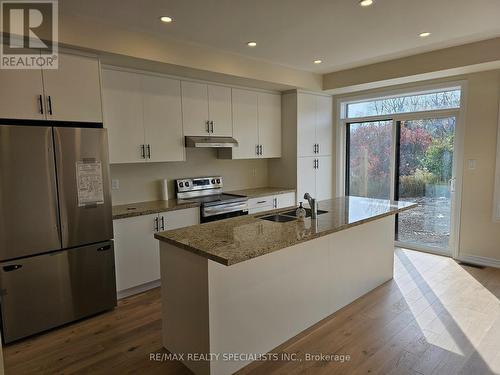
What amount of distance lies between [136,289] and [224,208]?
4.41ft

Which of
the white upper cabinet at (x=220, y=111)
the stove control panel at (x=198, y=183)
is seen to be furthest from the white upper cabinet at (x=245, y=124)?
the stove control panel at (x=198, y=183)

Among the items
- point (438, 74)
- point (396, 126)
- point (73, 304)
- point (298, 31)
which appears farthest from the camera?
point (396, 126)

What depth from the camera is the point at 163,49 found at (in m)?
3.24

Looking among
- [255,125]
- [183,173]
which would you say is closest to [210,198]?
[183,173]

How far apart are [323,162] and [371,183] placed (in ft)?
2.73

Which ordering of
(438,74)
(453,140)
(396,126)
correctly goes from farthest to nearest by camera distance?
1. (396,126)
2. (453,140)
3. (438,74)

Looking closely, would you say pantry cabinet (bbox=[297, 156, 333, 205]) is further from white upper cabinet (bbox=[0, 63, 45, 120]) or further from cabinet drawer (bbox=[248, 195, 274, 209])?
white upper cabinet (bbox=[0, 63, 45, 120])

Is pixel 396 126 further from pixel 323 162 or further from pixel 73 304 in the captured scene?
pixel 73 304

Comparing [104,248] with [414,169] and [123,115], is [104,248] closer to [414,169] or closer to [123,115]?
[123,115]

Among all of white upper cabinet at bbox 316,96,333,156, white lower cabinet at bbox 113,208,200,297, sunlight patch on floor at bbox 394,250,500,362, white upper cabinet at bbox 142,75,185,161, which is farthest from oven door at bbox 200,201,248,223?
sunlight patch on floor at bbox 394,250,500,362

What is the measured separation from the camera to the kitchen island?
205 centimetres

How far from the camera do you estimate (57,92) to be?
106 inches

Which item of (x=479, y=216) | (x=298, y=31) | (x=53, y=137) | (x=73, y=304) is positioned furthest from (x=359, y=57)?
(x=73, y=304)

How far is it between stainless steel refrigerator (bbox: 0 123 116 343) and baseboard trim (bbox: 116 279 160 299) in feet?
0.94
